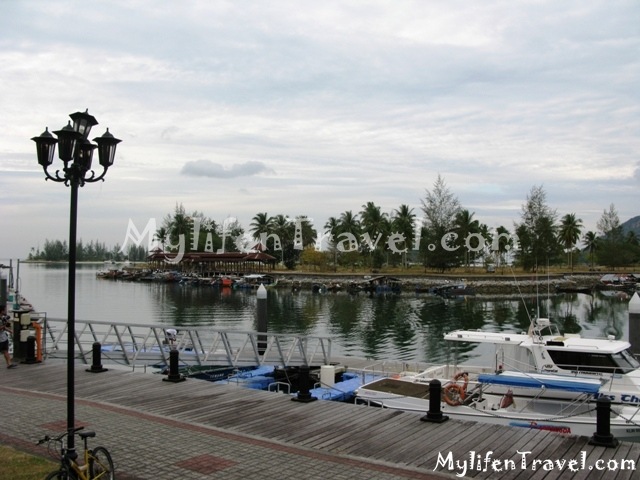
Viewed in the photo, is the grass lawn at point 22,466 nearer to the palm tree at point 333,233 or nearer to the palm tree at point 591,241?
the palm tree at point 333,233

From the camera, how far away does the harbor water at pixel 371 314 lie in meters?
44.5

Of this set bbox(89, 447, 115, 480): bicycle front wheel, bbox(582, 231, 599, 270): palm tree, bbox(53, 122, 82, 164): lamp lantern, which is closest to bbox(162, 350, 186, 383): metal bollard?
bbox(89, 447, 115, 480): bicycle front wheel

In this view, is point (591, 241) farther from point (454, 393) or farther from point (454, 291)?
point (454, 393)

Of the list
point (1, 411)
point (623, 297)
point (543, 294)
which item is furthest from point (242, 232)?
point (1, 411)

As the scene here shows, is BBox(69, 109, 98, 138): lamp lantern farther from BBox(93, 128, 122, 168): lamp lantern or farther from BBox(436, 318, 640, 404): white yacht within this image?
BBox(436, 318, 640, 404): white yacht

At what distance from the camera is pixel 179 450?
9.62 metres

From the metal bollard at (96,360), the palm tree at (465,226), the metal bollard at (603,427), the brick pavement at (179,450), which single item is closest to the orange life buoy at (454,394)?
the metal bollard at (603,427)

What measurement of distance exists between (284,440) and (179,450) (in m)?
1.81

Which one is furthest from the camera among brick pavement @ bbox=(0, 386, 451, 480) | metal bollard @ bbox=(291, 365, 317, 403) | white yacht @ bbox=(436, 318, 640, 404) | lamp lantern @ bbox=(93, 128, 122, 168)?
white yacht @ bbox=(436, 318, 640, 404)

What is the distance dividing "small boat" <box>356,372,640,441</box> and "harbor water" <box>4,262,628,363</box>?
58.2 ft

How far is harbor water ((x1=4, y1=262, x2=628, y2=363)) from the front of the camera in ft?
146

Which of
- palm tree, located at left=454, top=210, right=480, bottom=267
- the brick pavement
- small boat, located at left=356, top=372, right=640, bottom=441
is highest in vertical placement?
palm tree, located at left=454, top=210, right=480, bottom=267

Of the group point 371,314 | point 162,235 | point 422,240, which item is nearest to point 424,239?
point 422,240

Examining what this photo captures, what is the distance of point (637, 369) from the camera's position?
17.4 m
